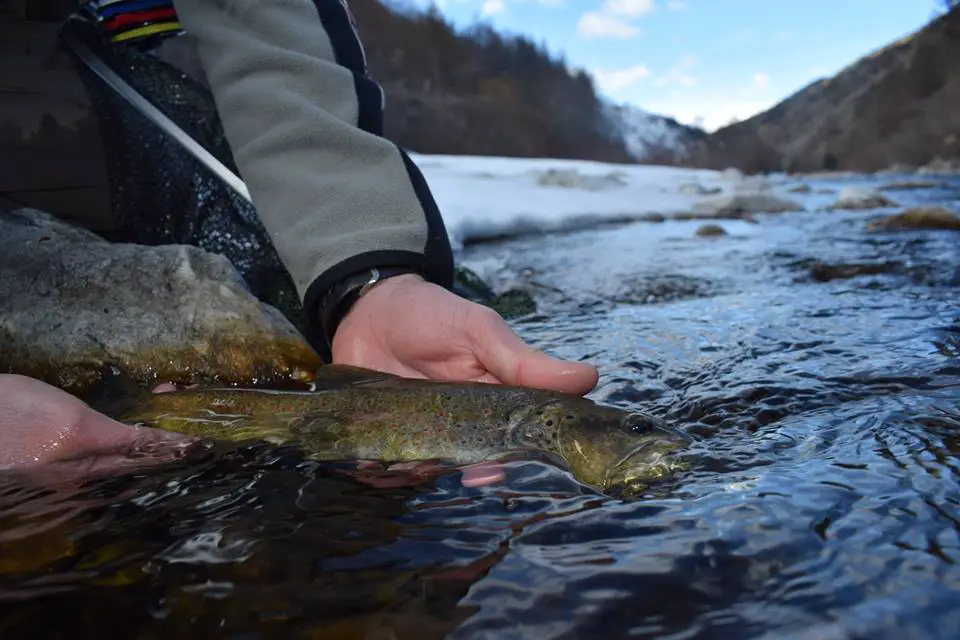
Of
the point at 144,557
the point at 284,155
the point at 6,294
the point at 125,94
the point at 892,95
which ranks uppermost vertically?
the point at 892,95

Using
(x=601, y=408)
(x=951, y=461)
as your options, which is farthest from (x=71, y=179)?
(x=951, y=461)

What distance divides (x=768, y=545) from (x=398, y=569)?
1.96 feet

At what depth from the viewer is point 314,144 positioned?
2.39 meters

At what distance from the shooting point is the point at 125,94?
297 cm

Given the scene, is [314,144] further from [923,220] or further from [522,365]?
[923,220]

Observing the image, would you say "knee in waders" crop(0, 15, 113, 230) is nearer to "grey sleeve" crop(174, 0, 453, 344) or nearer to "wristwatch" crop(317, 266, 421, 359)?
"grey sleeve" crop(174, 0, 453, 344)

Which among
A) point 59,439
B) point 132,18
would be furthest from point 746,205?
point 59,439

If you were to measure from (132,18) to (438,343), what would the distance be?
225cm

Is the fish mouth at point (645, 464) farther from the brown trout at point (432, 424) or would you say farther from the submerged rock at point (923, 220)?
the submerged rock at point (923, 220)

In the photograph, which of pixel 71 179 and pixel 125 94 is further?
pixel 125 94

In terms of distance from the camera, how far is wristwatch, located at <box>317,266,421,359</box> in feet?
6.98

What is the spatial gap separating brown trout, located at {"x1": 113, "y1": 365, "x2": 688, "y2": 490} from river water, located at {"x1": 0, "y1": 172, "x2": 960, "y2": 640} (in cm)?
7

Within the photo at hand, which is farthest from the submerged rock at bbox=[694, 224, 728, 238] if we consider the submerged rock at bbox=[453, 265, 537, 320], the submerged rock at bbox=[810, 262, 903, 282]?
the submerged rock at bbox=[453, 265, 537, 320]

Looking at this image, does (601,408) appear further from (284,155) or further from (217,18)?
(217,18)
